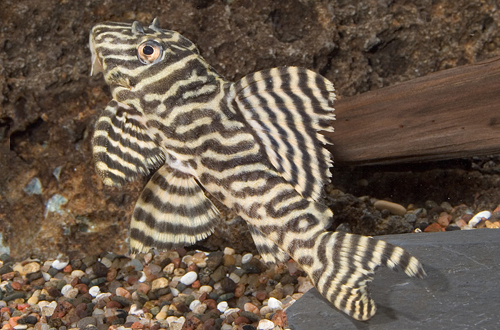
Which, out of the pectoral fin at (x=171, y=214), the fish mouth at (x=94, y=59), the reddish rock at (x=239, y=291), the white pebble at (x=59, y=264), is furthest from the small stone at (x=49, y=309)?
the fish mouth at (x=94, y=59)

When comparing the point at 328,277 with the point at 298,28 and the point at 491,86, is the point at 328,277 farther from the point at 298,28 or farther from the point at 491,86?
the point at 298,28

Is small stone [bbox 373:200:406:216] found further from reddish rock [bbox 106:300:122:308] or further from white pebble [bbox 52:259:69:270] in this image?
white pebble [bbox 52:259:69:270]

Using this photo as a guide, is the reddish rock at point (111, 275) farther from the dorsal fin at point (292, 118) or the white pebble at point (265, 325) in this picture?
the dorsal fin at point (292, 118)

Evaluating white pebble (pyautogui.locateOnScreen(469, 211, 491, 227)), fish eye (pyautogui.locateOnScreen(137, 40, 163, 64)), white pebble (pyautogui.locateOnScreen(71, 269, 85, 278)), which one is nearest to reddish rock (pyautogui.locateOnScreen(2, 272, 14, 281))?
white pebble (pyautogui.locateOnScreen(71, 269, 85, 278))

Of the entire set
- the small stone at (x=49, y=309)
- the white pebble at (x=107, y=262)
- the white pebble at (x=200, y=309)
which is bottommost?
the white pebble at (x=200, y=309)

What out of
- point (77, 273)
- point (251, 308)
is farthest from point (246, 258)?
point (77, 273)

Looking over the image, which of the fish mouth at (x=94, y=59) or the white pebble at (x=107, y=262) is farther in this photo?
the white pebble at (x=107, y=262)

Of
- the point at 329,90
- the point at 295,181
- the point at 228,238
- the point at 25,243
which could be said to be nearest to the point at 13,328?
the point at 25,243

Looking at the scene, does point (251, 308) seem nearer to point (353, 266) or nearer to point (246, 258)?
point (246, 258)
